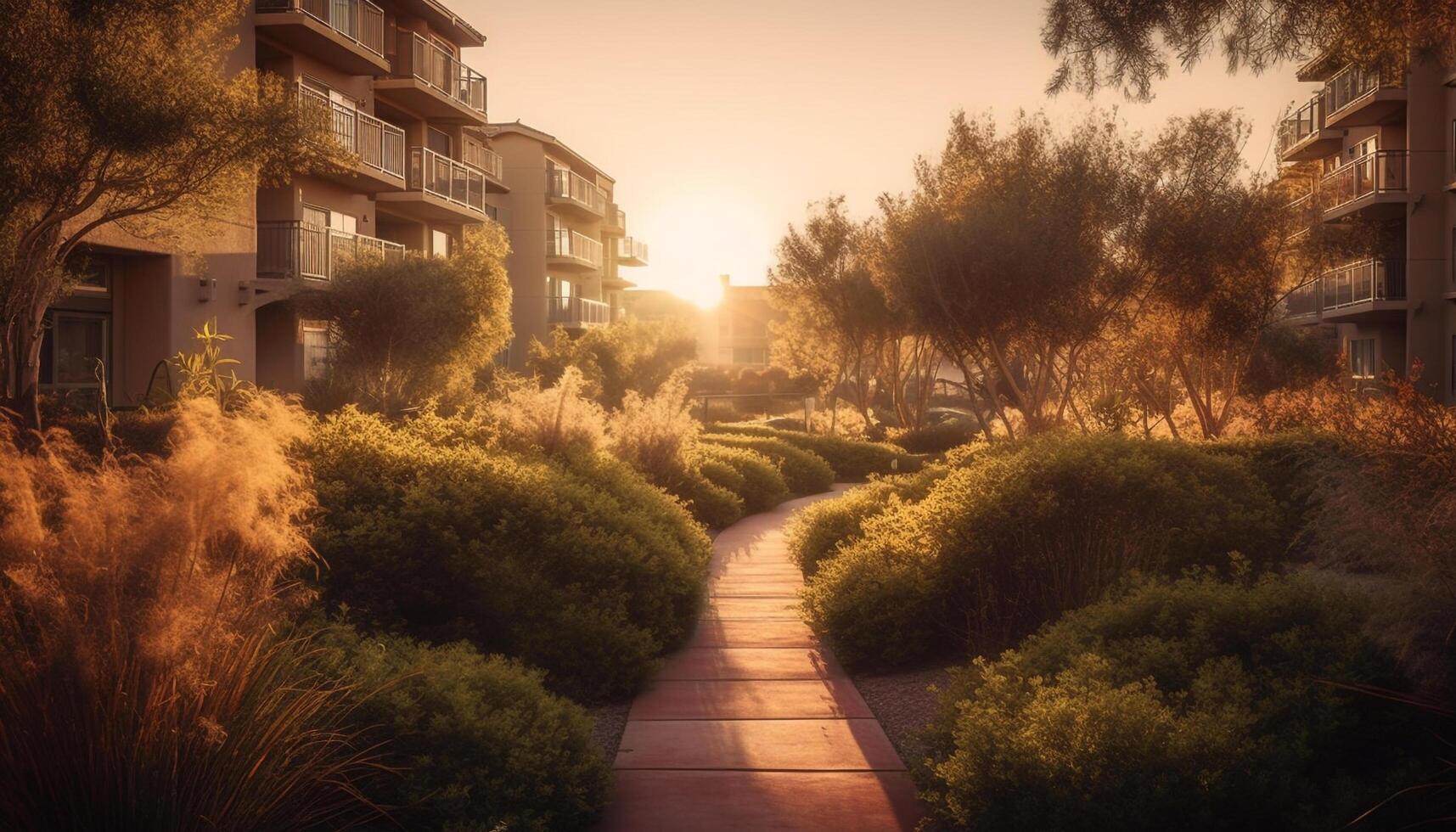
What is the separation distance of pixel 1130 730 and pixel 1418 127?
97.9 feet

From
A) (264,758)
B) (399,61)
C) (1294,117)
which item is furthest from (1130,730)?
(1294,117)

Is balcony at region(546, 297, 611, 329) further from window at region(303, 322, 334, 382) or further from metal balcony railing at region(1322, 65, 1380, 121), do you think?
metal balcony railing at region(1322, 65, 1380, 121)

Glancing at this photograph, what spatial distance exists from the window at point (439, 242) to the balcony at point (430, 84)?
302 cm

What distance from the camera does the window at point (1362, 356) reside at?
32.2m

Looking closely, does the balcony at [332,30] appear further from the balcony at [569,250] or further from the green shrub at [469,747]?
the balcony at [569,250]

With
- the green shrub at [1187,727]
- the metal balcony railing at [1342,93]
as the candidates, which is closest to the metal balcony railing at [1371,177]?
the metal balcony railing at [1342,93]

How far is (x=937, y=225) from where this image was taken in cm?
1806

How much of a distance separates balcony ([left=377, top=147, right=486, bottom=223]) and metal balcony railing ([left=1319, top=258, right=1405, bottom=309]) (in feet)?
74.8

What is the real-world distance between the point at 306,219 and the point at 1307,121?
30670 mm

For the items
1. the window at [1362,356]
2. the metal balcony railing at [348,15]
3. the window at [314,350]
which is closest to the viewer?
the metal balcony railing at [348,15]

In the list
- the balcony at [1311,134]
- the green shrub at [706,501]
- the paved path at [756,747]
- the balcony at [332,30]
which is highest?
the balcony at [1311,134]

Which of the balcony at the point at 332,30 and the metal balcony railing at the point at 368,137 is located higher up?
the balcony at the point at 332,30

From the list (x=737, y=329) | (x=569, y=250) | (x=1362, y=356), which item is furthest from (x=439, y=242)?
(x=737, y=329)

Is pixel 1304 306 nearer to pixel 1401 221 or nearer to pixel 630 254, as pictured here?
pixel 1401 221
